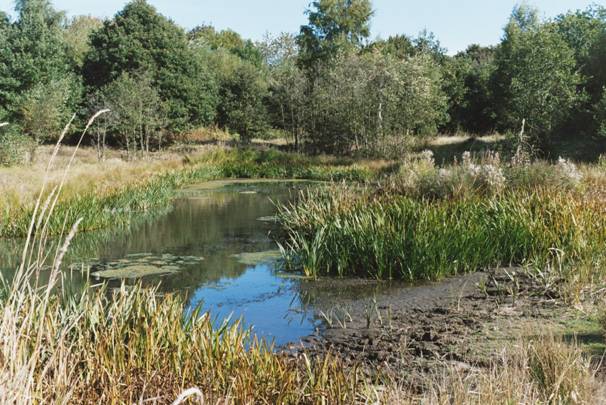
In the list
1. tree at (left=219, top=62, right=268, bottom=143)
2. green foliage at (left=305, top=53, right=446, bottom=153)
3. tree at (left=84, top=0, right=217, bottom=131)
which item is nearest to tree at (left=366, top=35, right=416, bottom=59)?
tree at (left=219, top=62, right=268, bottom=143)

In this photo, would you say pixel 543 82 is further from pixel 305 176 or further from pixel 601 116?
pixel 305 176

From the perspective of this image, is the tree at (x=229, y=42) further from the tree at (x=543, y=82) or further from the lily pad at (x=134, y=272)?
the lily pad at (x=134, y=272)

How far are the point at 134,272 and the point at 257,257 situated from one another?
1975 mm

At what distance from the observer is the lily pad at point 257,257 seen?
9375 mm

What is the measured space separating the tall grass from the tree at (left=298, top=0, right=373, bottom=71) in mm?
32142

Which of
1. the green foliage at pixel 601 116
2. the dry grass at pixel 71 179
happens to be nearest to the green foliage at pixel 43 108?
the dry grass at pixel 71 179

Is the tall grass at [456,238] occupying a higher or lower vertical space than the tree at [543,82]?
lower

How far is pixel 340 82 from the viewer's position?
28.8 metres

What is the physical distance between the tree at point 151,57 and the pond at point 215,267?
20.7m

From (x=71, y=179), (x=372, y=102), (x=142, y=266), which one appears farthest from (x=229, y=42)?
(x=142, y=266)

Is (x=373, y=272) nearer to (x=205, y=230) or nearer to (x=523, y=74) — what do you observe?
(x=205, y=230)

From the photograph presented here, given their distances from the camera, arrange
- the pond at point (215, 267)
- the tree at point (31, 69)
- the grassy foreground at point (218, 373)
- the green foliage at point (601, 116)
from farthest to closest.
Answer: the tree at point (31, 69) < the green foliage at point (601, 116) < the pond at point (215, 267) < the grassy foreground at point (218, 373)

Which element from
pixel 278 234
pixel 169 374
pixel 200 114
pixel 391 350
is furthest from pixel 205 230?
pixel 200 114

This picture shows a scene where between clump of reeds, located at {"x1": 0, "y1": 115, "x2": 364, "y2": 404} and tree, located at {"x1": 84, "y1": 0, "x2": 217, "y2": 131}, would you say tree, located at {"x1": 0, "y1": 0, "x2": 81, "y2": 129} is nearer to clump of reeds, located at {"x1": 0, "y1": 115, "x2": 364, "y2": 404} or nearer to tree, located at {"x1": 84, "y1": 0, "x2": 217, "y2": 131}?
tree, located at {"x1": 84, "y1": 0, "x2": 217, "y2": 131}
